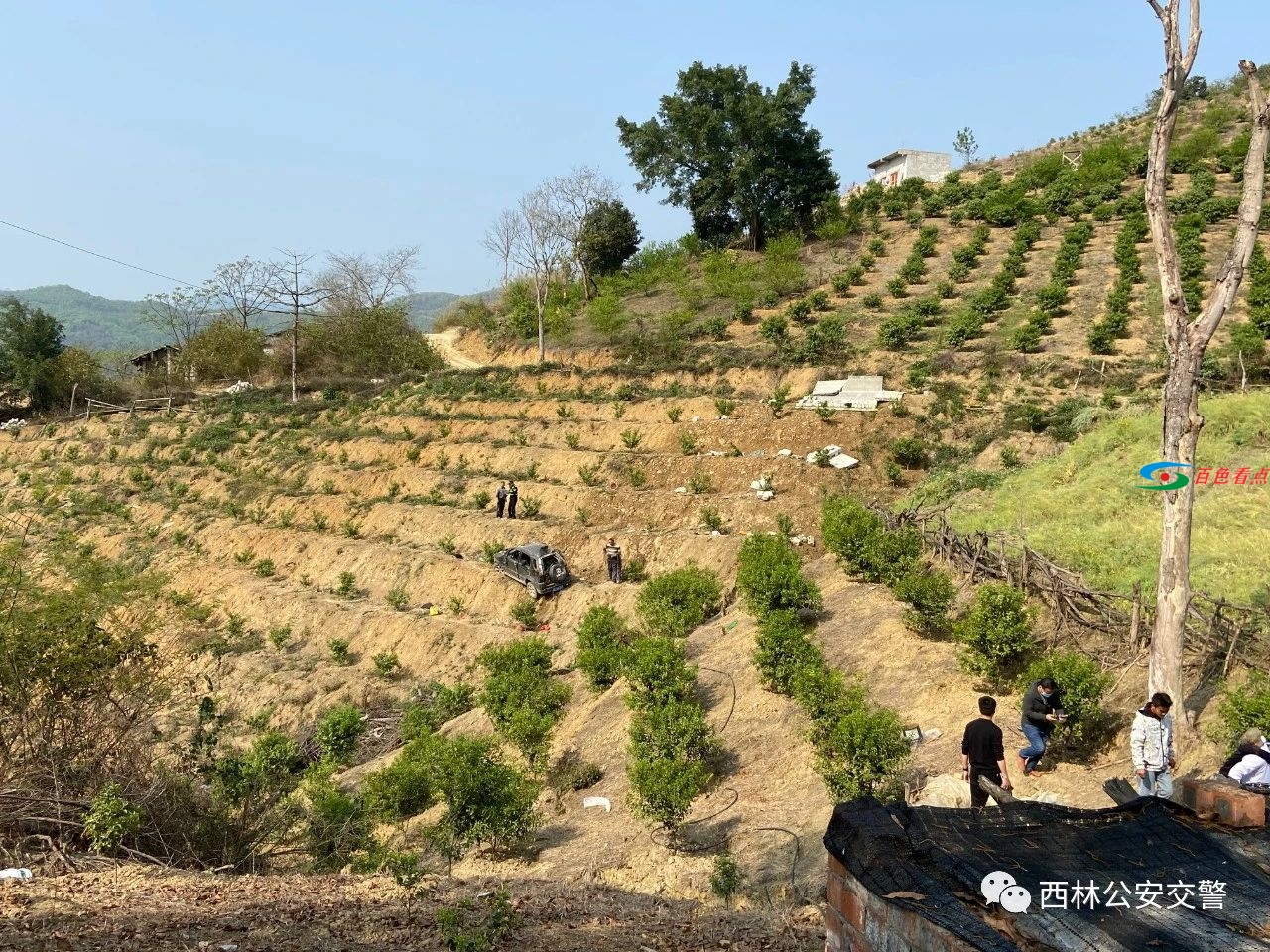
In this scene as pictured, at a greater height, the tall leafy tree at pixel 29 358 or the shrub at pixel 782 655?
the tall leafy tree at pixel 29 358

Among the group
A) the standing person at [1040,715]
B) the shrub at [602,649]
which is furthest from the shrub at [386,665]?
the standing person at [1040,715]

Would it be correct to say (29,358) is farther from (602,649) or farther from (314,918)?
(314,918)

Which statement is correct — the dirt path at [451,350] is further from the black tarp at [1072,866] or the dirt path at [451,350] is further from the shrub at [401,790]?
the black tarp at [1072,866]

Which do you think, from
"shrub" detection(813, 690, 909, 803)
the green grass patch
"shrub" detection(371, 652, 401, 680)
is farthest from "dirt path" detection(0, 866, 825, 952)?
"shrub" detection(371, 652, 401, 680)

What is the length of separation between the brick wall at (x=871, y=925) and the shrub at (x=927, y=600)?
8457 mm

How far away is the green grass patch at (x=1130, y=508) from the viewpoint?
39.3 feet

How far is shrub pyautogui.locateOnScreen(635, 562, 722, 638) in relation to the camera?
16.9 meters

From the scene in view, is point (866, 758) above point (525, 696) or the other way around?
above

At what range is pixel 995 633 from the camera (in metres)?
10.6

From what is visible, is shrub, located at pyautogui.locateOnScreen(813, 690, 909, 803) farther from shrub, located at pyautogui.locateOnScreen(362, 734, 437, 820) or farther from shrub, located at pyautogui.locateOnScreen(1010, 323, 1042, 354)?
shrub, located at pyautogui.locateOnScreen(1010, 323, 1042, 354)

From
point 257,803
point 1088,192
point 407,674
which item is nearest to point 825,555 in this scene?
point 407,674

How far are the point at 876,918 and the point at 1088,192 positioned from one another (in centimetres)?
4842

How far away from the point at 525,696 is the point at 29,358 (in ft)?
141

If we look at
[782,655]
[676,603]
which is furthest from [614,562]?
[782,655]
